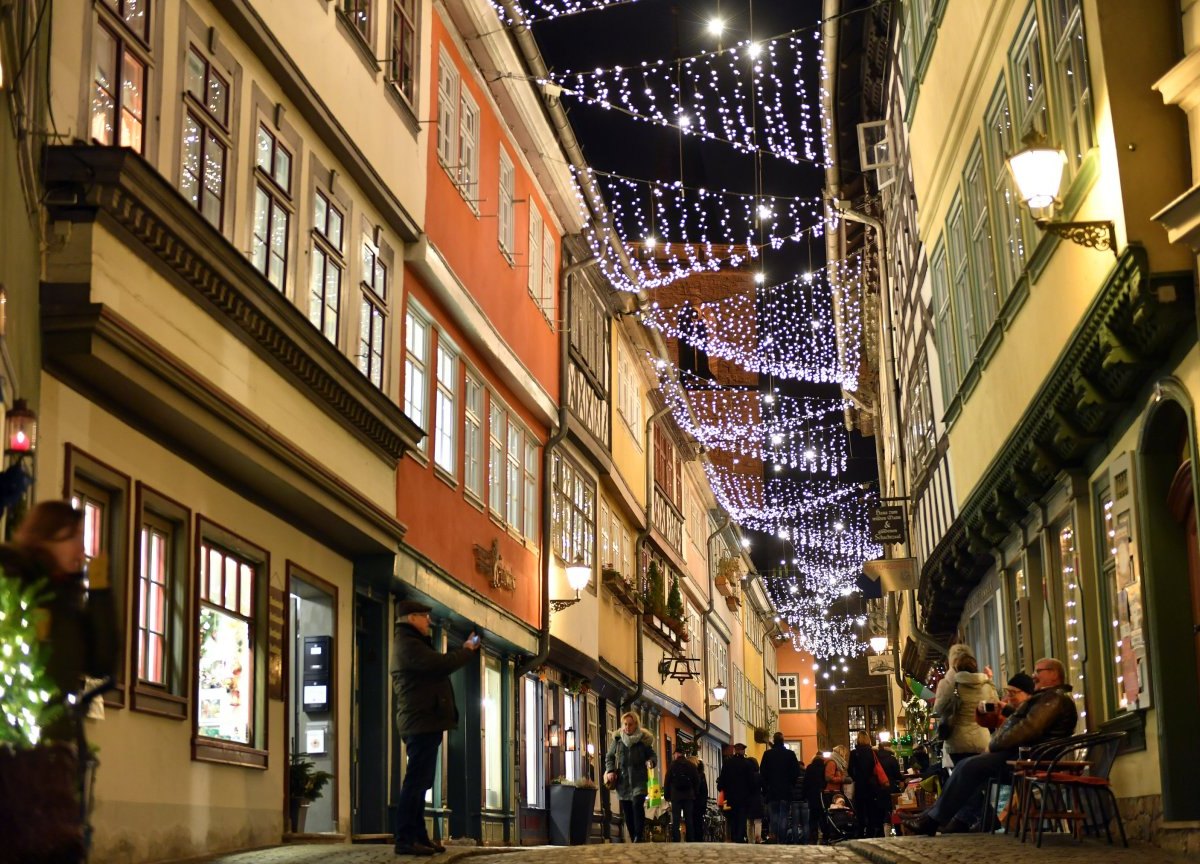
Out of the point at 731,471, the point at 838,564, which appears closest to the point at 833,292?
the point at 838,564

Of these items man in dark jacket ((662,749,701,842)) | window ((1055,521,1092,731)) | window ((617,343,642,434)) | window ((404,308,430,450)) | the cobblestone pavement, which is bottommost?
the cobblestone pavement

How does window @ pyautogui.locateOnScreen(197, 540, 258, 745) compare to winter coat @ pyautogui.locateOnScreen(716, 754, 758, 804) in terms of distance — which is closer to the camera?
window @ pyautogui.locateOnScreen(197, 540, 258, 745)

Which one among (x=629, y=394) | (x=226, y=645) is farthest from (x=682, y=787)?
(x=226, y=645)

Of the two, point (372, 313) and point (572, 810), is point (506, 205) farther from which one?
point (572, 810)

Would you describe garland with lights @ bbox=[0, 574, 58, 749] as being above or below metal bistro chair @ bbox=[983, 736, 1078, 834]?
above

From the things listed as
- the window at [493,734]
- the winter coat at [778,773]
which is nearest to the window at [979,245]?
the window at [493,734]

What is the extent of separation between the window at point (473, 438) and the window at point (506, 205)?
2.36 metres

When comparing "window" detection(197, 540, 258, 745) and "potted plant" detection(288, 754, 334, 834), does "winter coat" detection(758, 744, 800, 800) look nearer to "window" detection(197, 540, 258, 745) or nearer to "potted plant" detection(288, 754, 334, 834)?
"potted plant" detection(288, 754, 334, 834)

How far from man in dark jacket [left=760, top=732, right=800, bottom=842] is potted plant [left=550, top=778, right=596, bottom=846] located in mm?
2892

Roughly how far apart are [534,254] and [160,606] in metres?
13.6

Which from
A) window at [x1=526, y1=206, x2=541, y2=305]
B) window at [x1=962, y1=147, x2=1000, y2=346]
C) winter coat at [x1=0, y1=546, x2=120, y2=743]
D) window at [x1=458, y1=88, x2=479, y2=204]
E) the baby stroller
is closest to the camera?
winter coat at [x1=0, y1=546, x2=120, y2=743]

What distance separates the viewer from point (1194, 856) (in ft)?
35.7

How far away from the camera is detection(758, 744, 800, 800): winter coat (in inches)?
1017

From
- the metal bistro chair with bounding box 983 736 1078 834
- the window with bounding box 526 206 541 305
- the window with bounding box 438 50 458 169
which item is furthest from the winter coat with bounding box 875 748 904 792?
the window with bounding box 438 50 458 169
